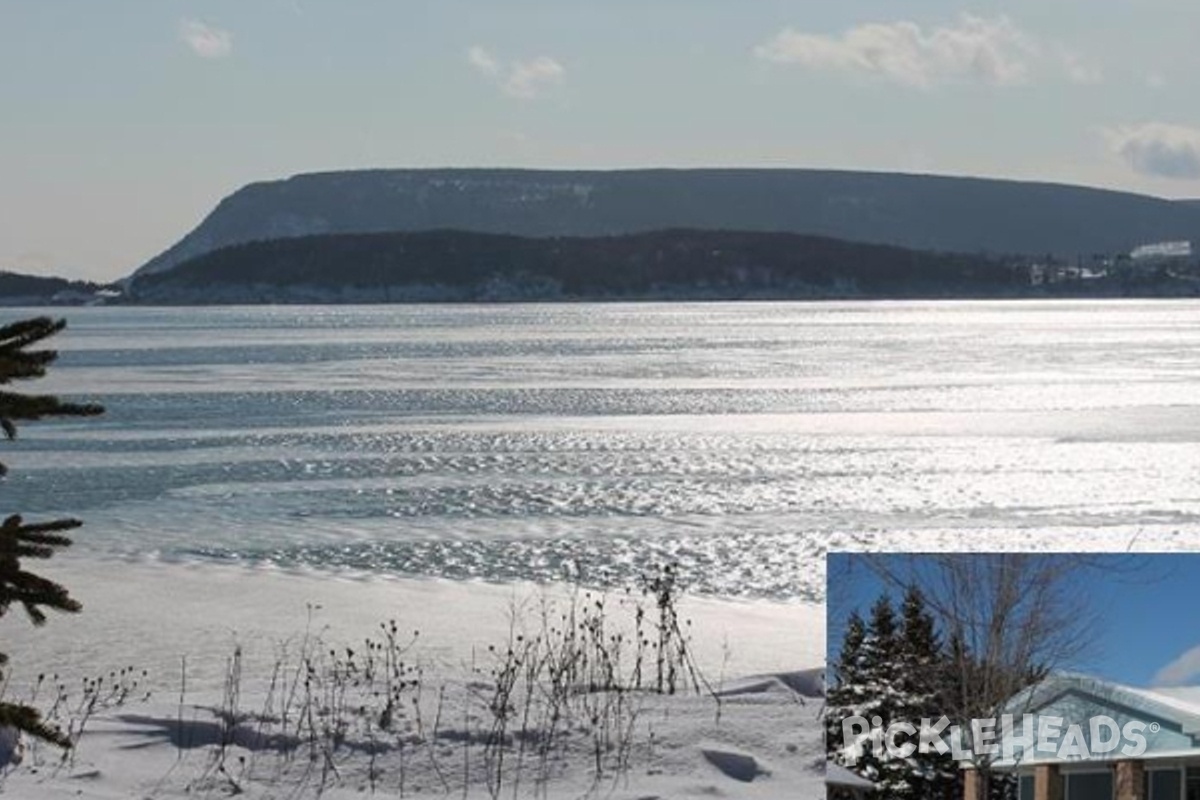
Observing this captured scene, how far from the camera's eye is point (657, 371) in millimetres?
66625

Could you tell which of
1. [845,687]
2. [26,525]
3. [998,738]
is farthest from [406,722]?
[998,738]

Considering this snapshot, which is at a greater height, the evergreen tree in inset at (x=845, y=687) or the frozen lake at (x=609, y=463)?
the evergreen tree in inset at (x=845, y=687)

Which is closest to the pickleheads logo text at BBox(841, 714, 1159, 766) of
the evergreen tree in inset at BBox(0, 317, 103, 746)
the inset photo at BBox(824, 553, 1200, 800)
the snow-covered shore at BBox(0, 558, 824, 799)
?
the inset photo at BBox(824, 553, 1200, 800)

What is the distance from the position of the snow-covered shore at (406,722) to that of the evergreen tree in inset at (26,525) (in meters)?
2.00

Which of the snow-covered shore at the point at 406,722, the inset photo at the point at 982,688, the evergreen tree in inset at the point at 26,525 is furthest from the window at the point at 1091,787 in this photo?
the snow-covered shore at the point at 406,722

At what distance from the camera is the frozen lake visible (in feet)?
69.1

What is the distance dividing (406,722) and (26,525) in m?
3.40

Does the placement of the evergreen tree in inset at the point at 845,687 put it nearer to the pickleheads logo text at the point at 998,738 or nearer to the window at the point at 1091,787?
the pickleheads logo text at the point at 998,738

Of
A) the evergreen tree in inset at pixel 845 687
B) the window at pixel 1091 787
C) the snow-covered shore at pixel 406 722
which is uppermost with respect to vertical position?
the evergreen tree in inset at pixel 845 687

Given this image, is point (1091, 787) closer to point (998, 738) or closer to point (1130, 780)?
point (1130, 780)

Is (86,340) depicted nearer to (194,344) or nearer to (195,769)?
(194,344)

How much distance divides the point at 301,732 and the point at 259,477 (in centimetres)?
2049

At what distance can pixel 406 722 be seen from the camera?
8719 millimetres

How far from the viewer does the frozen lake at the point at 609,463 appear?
69.1 feet
